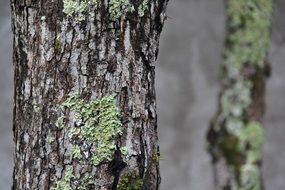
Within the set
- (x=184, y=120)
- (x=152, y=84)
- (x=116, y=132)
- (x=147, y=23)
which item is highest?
(x=184, y=120)

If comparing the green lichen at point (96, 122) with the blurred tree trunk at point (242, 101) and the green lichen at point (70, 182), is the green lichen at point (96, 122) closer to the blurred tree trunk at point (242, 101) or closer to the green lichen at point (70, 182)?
the green lichen at point (70, 182)

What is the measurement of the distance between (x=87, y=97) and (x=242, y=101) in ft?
7.50

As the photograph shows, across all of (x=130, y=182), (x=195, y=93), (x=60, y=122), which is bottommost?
(x=130, y=182)

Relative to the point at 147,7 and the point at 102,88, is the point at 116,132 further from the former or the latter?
the point at 147,7

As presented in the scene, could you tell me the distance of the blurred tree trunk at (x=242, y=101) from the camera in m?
3.87

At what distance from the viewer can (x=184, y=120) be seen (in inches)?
241

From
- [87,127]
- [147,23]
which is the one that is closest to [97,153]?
[87,127]

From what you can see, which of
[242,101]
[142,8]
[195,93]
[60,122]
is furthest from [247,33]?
[60,122]

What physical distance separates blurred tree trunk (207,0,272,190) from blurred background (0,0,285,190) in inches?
80.1

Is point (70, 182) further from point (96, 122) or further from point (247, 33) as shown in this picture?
point (247, 33)

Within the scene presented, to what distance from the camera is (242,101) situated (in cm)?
389

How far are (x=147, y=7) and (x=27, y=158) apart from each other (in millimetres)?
430

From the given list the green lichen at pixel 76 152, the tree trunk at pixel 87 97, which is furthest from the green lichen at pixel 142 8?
the green lichen at pixel 76 152

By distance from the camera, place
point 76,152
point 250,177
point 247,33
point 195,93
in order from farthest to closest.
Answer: point 195,93
point 247,33
point 250,177
point 76,152
